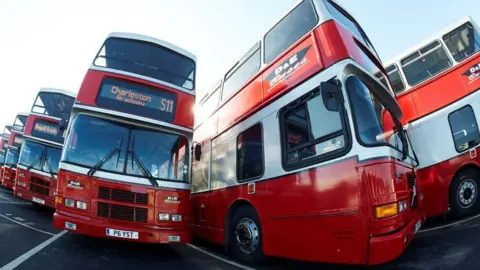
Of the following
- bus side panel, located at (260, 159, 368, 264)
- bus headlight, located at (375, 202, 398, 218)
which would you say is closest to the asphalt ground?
bus side panel, located at (260, 159, 368, 264)

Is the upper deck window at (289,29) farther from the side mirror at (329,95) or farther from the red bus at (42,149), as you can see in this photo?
the red bus at (42,149)

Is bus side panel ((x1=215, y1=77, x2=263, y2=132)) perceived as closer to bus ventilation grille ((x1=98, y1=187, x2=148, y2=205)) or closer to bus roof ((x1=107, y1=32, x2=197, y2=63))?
bus roof ((x1=107, y1=32, x2=197, y2=63))

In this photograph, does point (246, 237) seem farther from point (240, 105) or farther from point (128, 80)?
point (128, 80)

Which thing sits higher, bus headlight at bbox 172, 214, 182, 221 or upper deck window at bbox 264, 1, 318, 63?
upper deck window at bbox 264, 1, 318, 63

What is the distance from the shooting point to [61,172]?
5.48 meters

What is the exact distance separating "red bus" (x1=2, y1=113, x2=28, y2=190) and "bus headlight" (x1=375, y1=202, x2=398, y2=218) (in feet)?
50.6

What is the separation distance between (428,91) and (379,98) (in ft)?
12.0

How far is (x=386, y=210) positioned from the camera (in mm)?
3539

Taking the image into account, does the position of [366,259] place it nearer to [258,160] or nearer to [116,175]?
[258,160]

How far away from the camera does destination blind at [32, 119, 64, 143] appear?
1148 cm

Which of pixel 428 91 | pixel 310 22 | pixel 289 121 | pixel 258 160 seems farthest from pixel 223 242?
pixel 428 91

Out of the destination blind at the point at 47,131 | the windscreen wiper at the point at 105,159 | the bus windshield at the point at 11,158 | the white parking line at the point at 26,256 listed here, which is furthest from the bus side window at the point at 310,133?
the bus windshield at the point at 11,158

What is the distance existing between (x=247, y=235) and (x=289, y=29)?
359 centimetres

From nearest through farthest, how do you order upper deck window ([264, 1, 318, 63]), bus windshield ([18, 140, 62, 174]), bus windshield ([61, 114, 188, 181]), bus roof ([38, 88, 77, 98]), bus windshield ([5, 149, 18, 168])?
upper deck window ([264, 1, 318, 63]) < bus windshield ([61, 114, 188, 181]) < bus windshield ([18, 140, 62, 174]) < bus roof ([38, 88, 77, 98]) < bus windshield ([5, 149, 18, 168])
